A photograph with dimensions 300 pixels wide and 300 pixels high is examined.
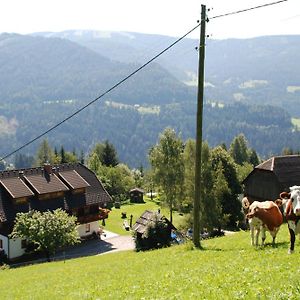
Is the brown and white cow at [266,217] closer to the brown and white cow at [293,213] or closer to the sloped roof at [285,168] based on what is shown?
the brown and white cow at [293,213]

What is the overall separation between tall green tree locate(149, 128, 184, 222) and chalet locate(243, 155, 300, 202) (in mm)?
15236

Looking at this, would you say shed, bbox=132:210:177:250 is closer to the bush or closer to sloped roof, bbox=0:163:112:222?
the bush

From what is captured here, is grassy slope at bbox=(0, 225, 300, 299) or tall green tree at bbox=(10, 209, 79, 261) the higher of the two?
grassy slope at bbox=(0, 225, 300, 299)

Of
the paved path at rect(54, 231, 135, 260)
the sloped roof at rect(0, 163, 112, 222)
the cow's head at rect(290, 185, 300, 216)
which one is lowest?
the paved path at rect(54, 231, 135, 260)

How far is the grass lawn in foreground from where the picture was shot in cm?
6750

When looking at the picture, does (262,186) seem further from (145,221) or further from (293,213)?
(293,213)

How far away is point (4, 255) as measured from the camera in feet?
168

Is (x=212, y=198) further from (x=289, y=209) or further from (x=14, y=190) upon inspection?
(x=289, y=209)

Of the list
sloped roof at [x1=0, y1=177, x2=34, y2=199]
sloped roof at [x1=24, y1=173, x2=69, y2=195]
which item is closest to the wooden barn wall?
sloped roof at [x1=24, y1=173, x2=69, y2=195]

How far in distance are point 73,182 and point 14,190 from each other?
841cm

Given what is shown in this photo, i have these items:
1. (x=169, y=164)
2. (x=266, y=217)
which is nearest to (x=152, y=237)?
(x=169, y=164)

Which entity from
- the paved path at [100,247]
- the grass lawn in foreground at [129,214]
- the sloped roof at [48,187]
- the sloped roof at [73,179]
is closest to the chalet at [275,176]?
the grass lawn in foreground at [129,214]

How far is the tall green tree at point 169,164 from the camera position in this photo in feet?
223

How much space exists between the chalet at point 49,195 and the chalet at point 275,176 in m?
21.2
